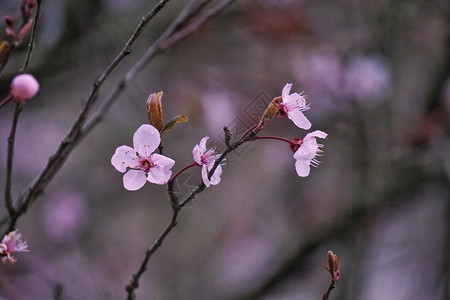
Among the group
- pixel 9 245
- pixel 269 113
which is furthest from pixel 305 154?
pixel 9 245

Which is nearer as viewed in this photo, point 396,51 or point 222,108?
point 396,51

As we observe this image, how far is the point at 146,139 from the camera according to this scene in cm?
92

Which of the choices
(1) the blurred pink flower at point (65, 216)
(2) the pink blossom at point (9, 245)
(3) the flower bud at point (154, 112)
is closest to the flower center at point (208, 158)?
(3) the flower bud at point (154, 112)

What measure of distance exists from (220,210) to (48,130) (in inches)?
56.8

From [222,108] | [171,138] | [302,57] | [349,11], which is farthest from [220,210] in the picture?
[349,11]

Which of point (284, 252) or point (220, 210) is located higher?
point (220, 210)

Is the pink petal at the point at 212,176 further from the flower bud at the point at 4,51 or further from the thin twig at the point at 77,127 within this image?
the flower bud at the point at 4,51

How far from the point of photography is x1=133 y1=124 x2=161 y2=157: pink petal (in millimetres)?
897

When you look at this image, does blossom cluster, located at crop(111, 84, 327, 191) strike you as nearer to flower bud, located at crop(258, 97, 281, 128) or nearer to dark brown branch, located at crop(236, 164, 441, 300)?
flower bud, located at crop(258, 97, 281, 128)

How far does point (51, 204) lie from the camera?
3.88 m

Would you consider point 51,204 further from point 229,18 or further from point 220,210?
point 229,18

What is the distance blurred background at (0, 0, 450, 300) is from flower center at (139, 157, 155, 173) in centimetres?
26

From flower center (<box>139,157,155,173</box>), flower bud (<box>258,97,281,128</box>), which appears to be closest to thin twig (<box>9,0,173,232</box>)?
flower center (<box>139,157,155,173</box>)

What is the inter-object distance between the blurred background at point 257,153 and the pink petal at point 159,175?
10.1 inches
